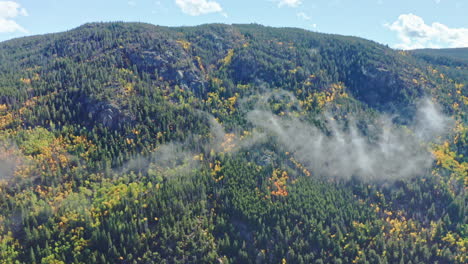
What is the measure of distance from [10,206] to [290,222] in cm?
14709

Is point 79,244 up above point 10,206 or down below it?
below

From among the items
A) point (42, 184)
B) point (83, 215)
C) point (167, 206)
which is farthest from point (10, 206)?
point (167, 206)

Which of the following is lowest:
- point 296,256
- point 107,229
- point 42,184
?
point 296,256

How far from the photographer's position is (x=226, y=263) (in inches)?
6772

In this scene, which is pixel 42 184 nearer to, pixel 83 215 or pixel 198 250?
pixel 83 215

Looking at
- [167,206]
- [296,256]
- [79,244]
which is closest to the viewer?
[79,244]

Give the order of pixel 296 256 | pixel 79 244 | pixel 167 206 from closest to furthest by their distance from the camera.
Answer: pixel 79 244 → pixel 296 256 → pixel 167 206

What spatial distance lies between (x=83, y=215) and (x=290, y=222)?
109224 mm

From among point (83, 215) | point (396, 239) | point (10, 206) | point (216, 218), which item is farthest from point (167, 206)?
point (396, 239)

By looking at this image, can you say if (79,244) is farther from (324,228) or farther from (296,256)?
(324,228)

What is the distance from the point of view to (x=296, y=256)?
180000mm

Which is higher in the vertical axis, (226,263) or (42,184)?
(42,184)

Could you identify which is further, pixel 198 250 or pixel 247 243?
pixel 247 243

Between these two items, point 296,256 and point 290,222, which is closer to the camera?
point 296,256
